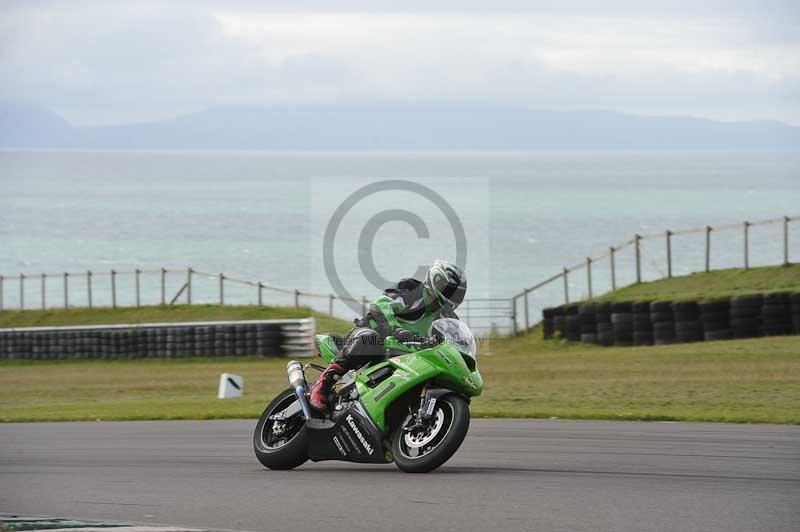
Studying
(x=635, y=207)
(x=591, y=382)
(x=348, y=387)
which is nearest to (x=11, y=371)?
(x=591, y=382)

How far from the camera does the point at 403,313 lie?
9430 mm

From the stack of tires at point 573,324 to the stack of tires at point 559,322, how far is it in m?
0.18

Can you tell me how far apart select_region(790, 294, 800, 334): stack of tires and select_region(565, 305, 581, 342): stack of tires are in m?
6.09

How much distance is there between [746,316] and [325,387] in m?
17.1

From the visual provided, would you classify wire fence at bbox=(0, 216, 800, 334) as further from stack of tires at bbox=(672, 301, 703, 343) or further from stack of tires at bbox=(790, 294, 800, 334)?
stack of tires at bbox=(790, 294, 800, 334)

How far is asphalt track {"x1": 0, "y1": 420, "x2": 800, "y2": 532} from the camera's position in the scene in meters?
7.17

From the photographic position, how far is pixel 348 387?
9.67 m

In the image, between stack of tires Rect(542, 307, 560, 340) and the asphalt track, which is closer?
the asphalt track

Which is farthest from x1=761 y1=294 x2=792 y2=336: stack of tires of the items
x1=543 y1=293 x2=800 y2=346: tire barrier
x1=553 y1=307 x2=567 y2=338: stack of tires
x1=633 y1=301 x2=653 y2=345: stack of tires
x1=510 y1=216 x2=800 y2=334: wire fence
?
x1=510 y1=216 x2=800 y2=334: wire fence

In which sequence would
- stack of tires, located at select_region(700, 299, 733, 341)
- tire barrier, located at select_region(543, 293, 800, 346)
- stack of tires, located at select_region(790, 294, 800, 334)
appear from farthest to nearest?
stack of tires, located at select_region(700, 299, 733, 341) < tire barrier, located at select_region(543, 293, 800, 346) < stack of tires, located at select_region(790, 294, 800, 334)

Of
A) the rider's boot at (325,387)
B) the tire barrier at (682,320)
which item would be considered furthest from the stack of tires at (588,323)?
the rider's boot at (325,387)

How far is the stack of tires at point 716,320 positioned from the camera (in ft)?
82.5

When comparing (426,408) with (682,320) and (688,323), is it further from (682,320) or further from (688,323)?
(682,320)

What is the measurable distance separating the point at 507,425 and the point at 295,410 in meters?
3.83
